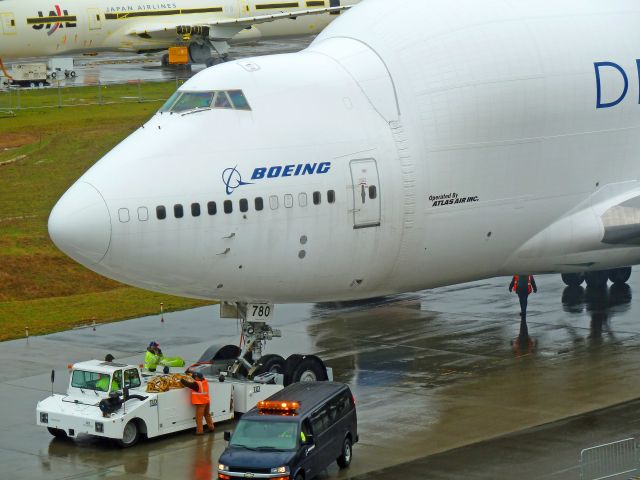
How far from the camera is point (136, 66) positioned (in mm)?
96062

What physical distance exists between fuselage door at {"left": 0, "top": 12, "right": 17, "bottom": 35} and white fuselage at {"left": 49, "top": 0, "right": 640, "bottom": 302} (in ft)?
192

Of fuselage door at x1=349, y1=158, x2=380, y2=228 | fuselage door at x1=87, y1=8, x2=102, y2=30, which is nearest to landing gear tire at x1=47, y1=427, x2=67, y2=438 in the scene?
fuselage door at x1=349, y1=158, x2=380, y2=228

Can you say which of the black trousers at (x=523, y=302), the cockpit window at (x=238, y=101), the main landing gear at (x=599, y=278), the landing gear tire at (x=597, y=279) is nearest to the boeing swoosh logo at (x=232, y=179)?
the cockpit window at (x=238, y=101)

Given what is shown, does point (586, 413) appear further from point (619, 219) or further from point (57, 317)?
point (57, 317)

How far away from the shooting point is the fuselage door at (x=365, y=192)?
3011cm

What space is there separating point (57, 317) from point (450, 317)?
39.3ft

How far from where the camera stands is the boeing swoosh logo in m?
28.8

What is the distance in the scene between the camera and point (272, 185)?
29.2 meters

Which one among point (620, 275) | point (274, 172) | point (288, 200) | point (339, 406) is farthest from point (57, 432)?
point (620, 275)

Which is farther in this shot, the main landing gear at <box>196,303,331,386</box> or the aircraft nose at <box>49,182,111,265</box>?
the main landing gear at <box>196,303,331,386</box>

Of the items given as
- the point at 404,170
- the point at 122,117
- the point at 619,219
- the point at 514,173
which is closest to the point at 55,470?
the point at 404,170

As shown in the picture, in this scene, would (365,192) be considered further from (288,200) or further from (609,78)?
(609,78)

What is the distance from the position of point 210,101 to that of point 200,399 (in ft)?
20.9

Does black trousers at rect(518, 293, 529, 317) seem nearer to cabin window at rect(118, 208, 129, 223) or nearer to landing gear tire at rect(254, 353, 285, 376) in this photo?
landing gear tire at rect(254, 353, 285, 376)
